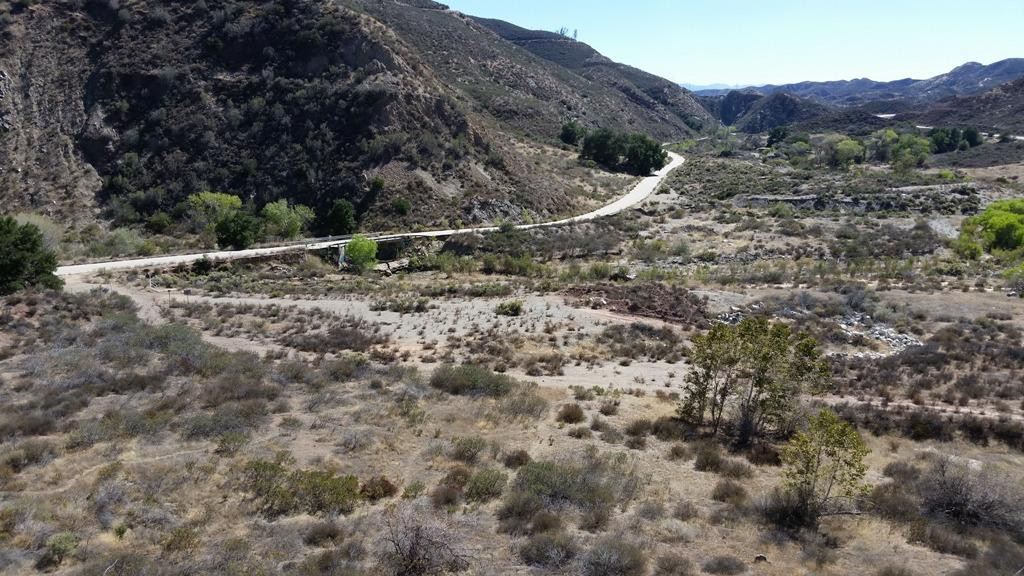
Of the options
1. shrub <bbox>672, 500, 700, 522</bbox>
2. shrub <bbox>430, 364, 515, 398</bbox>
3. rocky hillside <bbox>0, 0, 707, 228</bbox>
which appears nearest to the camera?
shrub <bbox>672, 500, 700, 522</bbox>

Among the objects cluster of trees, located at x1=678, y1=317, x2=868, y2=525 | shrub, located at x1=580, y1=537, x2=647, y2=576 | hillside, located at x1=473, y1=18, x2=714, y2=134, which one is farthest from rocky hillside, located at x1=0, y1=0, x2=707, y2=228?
hillside, located at x1=473, y1=18, x2=714, y2=134

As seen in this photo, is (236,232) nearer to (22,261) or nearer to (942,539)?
(22,261)

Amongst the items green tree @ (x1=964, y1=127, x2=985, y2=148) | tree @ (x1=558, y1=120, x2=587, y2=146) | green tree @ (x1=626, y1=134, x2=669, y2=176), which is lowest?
green tree @ (x1=626, y1=134, x2=669, y2=176)

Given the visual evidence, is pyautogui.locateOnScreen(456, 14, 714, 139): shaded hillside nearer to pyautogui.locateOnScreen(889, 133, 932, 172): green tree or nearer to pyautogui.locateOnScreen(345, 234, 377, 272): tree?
pyautogui.locateOnScreen(889, 133, 932, 172): green tree

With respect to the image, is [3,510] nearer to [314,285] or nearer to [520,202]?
[314,285]

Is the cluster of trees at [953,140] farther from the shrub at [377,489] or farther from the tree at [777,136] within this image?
the shrub at [377,489]

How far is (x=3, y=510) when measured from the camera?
31.1 feet

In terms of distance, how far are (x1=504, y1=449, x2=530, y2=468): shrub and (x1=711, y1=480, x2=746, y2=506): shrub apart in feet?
12.7

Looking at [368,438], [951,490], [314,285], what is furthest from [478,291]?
[951,490]

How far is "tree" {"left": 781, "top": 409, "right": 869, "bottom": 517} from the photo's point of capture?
10805 mm

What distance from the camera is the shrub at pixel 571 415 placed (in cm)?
1527

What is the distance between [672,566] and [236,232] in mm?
38769

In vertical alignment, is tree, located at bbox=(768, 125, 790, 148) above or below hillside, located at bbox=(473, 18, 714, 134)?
below

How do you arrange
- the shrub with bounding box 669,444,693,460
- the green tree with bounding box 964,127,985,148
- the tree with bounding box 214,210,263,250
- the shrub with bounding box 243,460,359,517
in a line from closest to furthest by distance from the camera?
the shrub with bounding box 243,460,359,517, the shrub with bounding box 669,444,693,460, the tree with bounding box 214,210,263,250, the green tree with bounding box 964,127,985,148
